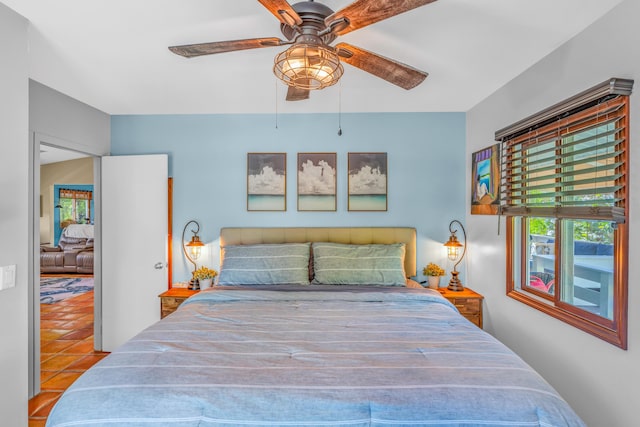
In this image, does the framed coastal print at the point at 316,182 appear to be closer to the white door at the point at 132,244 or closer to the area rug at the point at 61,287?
the white door at the point at 132,244

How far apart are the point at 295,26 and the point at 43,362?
366 cm

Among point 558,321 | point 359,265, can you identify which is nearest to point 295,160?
point 359,265

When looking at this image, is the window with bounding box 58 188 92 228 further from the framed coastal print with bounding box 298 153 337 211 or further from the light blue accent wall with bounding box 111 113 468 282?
the framed coastal print with bounding box 298 153 337 211

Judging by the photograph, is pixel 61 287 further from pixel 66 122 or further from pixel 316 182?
pixel 316 182

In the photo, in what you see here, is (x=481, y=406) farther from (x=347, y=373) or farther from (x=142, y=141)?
(x=142, y=141)

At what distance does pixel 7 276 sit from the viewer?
168 cm

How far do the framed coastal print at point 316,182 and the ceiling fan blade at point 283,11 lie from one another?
6.49 ft

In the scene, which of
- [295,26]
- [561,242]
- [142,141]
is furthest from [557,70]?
[142,141]

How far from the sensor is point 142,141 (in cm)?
339

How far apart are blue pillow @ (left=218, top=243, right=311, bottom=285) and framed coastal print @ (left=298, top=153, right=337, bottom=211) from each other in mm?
580

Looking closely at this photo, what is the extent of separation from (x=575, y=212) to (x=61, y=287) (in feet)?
23.8

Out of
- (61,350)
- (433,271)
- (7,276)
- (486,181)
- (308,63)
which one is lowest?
(61,350)

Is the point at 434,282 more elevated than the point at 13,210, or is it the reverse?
the point at 13,210

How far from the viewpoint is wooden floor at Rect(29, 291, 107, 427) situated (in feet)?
8.14
